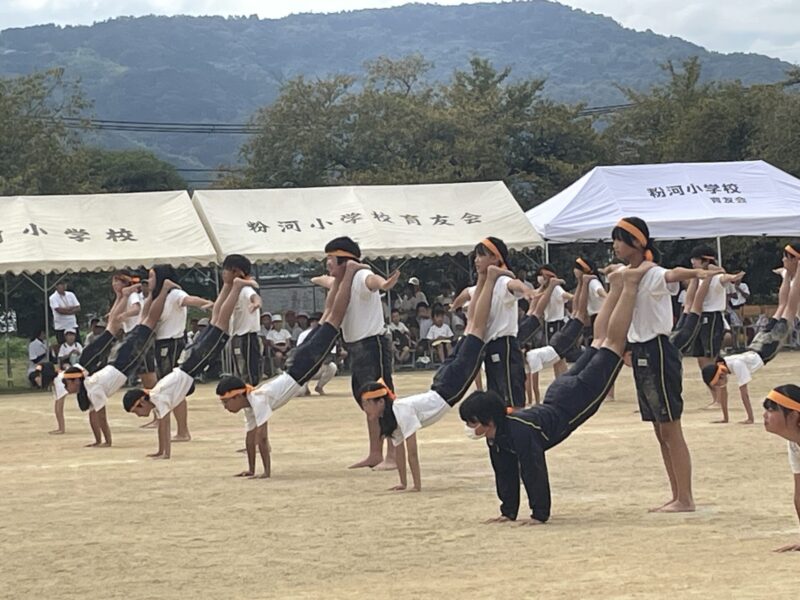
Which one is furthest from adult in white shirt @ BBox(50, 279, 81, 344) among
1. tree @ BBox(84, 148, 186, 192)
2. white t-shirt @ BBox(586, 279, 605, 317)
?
tree @ BBox(84, 148, 186, 192)

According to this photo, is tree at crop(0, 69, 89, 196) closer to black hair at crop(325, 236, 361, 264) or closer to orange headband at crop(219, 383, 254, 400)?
black hair at crop(325, 236, 361, 264)

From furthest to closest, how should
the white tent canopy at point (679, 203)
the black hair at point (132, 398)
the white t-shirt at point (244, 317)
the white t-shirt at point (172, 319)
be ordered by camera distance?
the white tent canopy at point (679, 203), the white t-shirt at point (172, 319), the white t-shirt at point (244, 317), the black hair at point (132, 398)

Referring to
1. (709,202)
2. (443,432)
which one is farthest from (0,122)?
(443,432)

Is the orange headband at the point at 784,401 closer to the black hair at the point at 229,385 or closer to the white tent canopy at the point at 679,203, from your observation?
the black hair at the point at 229,385

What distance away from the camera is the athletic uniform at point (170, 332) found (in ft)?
49.4

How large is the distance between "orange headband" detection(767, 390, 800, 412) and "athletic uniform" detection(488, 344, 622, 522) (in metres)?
1.82

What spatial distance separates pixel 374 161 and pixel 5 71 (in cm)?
12309

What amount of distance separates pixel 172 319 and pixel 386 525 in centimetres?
662

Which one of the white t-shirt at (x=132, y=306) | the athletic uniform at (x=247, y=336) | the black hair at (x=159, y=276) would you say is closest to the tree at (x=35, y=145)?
the white t-shirt at (x=132, y=306)

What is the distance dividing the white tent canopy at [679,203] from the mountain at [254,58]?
9793 cm

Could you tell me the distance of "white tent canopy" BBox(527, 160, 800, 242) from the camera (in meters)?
25.8

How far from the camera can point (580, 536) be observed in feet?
26.9

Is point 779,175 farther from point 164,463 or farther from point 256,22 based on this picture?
point 256,22

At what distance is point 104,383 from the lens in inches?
553
